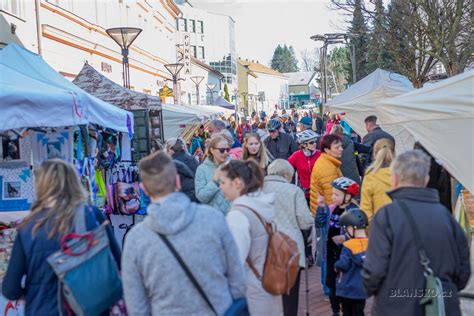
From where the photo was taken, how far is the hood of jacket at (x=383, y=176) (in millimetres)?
5055

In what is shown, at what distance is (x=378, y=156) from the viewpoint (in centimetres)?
538

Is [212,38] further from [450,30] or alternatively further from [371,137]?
[371,137]

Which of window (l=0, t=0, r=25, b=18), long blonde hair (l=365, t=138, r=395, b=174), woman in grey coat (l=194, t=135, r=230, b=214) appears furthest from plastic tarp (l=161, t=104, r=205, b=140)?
long blonde hair (l=365, t=138, r=395, b=174)

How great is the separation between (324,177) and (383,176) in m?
1.35

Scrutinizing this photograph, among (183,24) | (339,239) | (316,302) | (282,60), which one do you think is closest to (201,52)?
(183,24)

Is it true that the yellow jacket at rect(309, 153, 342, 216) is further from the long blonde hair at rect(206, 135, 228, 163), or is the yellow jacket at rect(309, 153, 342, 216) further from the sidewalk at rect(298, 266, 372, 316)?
the long blonde hair at rect(206, 135, 228, 163)

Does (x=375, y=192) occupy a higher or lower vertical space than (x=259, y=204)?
lower

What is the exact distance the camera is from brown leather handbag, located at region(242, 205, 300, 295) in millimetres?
3672

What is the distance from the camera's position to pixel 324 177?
21.0 feet

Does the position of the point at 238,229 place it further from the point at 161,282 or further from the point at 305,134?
the point at 305,134

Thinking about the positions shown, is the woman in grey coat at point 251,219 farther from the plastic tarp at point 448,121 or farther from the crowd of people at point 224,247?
the plastic tarp at point 448,121

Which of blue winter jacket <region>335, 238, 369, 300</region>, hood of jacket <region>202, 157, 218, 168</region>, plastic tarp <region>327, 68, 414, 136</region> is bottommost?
blue winter jacket <region>335, 238, 369, 300</region>

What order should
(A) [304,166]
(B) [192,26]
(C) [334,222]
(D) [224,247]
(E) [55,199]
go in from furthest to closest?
(B) [192,26] → (A) [304,166] → (C) [334,222] → (E) [55,199] → (D) [224,247]

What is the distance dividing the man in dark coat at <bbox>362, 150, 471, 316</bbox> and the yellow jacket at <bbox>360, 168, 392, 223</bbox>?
152 cm
